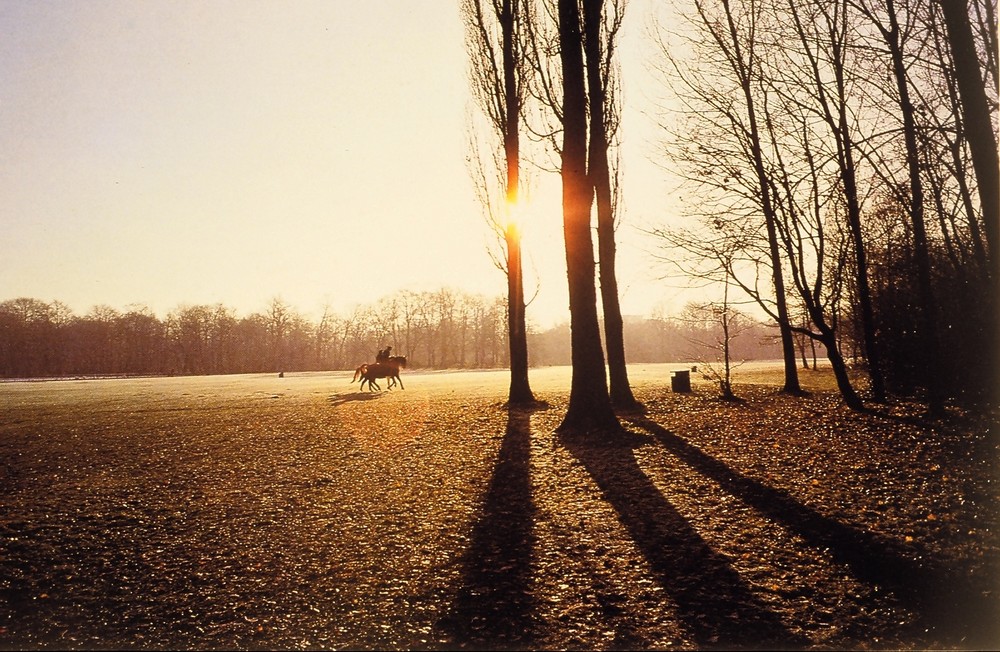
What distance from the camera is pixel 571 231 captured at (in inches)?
368

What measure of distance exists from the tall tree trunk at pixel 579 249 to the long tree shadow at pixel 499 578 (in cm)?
312

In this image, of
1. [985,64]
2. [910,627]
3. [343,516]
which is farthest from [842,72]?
[343,516]

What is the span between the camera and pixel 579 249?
9336 millimetres

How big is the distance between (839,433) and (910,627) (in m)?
6.18

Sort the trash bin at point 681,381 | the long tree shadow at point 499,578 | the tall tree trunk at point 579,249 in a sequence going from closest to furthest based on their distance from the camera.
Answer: the long tree shadow at point 499,578 < the tall tree trunk at point 579,249 < the trash bin at point 681,381

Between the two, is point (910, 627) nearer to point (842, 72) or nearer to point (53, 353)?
point (842, 72)

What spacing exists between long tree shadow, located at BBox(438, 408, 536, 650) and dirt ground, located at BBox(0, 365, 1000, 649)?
2 centimetres

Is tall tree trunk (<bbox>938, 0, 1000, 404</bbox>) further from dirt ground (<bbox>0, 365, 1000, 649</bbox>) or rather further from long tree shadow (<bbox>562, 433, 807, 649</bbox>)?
long tree shadow (<bbox>562, 433, 807, 649</bbox>)

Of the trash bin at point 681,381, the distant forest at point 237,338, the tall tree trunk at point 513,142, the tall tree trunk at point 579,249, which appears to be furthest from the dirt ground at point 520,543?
the distant forest at point 237,338

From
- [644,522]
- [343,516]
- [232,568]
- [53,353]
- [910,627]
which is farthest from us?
[53,353]

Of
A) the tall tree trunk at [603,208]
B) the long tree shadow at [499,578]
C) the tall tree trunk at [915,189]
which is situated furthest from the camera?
the tall tree trunk at [603,208]

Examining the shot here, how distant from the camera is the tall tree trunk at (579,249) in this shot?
9266 millimetres

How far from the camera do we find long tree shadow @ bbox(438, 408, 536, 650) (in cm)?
322

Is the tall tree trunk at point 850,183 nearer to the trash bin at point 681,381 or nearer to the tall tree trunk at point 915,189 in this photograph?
the tall tree trunk at point 915,189
